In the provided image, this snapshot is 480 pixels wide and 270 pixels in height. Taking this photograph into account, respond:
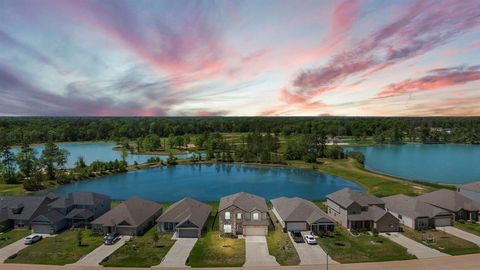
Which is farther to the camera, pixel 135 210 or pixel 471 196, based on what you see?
pixel 471 196

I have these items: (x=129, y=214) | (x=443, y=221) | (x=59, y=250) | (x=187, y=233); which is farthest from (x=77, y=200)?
(x=443, y=221)

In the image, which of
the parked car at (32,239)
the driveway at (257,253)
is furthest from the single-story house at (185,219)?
the parked car at (32,239)

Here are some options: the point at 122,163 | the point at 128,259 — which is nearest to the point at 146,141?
the point at 122,163

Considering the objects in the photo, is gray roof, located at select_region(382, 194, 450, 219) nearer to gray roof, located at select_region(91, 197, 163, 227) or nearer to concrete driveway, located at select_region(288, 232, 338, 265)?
concrete driveway, located at select_region(288, 232, 338, 265)

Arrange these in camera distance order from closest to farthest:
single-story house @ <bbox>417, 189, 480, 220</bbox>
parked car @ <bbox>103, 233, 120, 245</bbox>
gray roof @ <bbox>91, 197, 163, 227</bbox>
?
parked car @ <bbox>103, 233, 120, 245</bbox> → gray roof @ <bbox>91, 197, 163, 227</bbox> → single-story house @ <bbox>417, 189, 480, 220</bbox>

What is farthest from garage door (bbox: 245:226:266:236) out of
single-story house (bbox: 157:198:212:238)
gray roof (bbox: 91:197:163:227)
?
gray roof (bbox: 91:197:163:227)

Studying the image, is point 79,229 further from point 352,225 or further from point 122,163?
point 122,163
